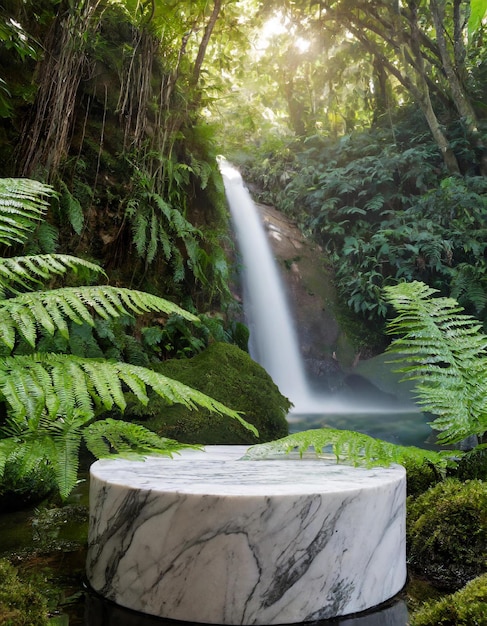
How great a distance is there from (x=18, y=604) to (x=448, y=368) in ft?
6.25

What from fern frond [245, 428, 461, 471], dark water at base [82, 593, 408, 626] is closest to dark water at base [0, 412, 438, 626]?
dark water at base [82, 593, 408, 626]

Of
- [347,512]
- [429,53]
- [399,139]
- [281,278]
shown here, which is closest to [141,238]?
[347,512]

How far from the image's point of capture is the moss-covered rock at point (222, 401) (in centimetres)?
446

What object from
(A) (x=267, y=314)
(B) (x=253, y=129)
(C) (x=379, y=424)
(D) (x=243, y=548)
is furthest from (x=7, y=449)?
(B) (x=253, y=129)

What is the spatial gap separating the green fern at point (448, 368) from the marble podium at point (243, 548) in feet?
2.26

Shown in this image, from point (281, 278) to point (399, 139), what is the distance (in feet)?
20.3

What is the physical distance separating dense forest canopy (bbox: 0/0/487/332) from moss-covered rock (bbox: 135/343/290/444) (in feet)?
4.40

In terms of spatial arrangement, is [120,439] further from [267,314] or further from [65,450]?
[267,314]

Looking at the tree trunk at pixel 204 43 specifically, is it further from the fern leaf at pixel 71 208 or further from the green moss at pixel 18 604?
the green moss at pixel 18 604

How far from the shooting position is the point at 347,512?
4.73 feet

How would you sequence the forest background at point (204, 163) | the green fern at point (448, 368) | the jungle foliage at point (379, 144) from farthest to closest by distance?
the jungle foliage at point (379, 144), the forest background at point (204, 163), the green fern at point (448, 368)

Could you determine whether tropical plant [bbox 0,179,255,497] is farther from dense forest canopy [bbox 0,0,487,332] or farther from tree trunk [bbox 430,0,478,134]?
tree trunk [bbox 430,0,478,134]

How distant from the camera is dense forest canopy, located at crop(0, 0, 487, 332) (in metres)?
5.18

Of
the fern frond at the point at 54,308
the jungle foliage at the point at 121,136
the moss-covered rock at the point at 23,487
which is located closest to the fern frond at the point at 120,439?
the fern frond at the point at 54,308
